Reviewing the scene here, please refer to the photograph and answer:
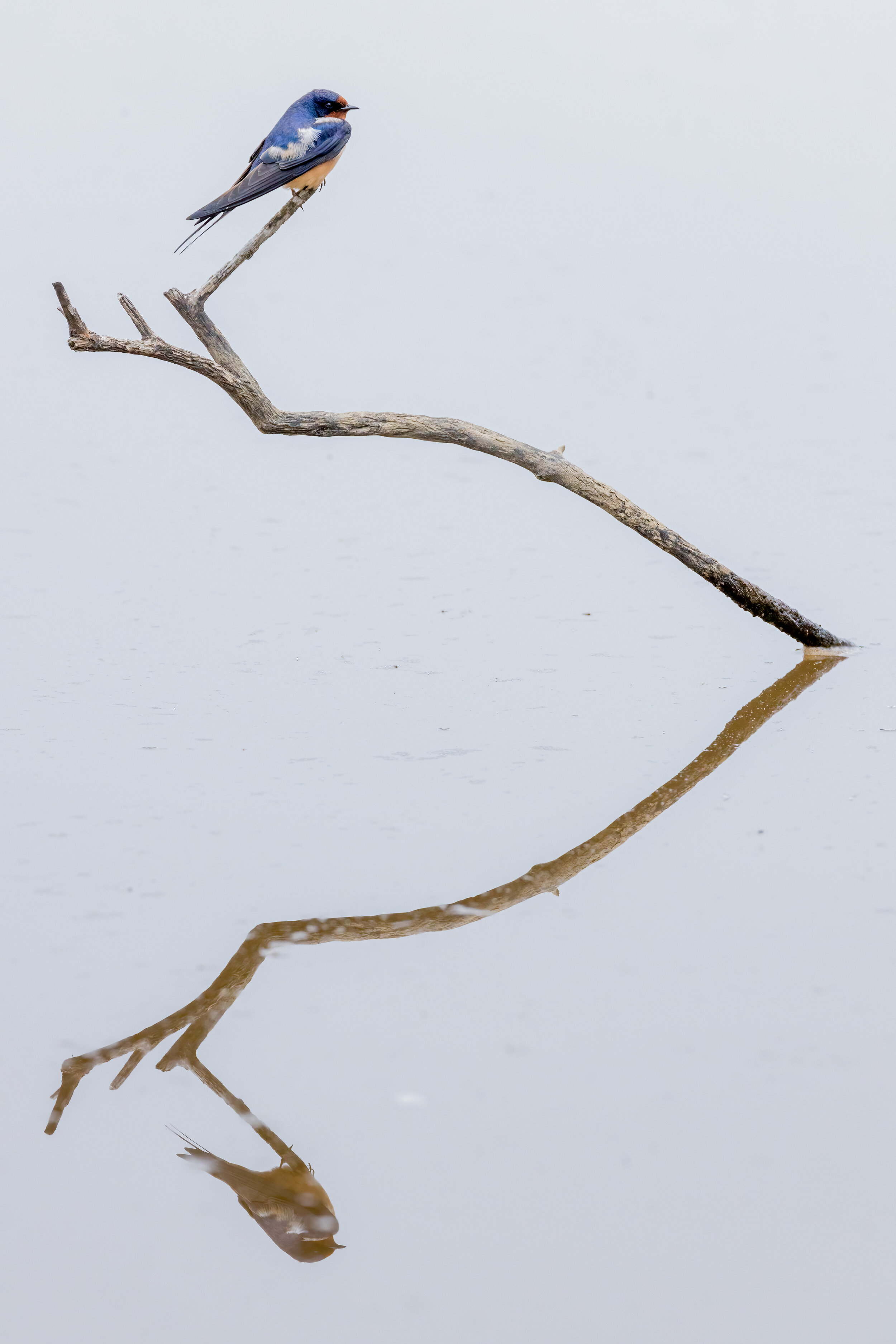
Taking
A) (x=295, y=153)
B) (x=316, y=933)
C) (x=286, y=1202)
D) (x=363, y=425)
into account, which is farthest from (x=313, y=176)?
(x=286, y=1202)

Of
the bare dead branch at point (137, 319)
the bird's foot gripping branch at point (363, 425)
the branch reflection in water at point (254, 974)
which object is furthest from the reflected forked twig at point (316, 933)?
the bare dead branch at point (137, 319)

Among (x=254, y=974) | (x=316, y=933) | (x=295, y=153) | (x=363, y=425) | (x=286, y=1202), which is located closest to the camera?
(x=286, y=1202)

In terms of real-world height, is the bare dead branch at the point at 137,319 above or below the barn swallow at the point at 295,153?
below

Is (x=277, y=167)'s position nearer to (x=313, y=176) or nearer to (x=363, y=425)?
(x=313, y=176)

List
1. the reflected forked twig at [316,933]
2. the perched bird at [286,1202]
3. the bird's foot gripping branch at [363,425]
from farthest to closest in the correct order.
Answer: the bird's foot gripping branch at [363,425] → the reflected forked twig at [316,933] → the perched bird at [286,1202]

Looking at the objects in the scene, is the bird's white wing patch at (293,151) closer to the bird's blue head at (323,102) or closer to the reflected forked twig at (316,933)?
the bird's blue head at (323,102)
